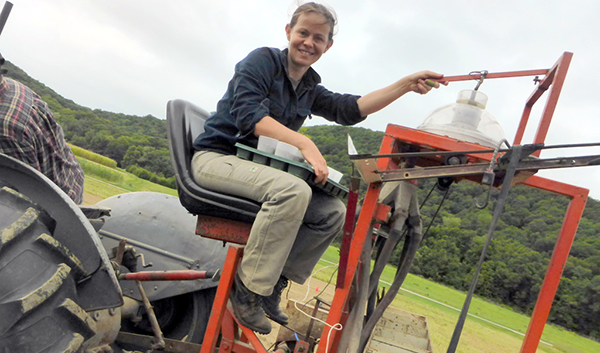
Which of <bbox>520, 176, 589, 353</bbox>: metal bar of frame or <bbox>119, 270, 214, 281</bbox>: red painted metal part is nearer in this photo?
<bbox>520, 176, 589, 353</bbox>: metal bar of frame

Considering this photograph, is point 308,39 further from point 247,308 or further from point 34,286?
point 34,286

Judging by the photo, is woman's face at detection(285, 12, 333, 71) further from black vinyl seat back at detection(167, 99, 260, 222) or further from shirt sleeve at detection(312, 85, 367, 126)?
black vinyl seat back at detection(167, 99, 260, 222)

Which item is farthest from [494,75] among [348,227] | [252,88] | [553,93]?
[252,88]

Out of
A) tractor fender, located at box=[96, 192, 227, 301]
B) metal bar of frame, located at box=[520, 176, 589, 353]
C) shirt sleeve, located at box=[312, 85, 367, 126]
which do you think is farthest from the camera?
tractor fender, located at box=[96, 192, 227, 301]

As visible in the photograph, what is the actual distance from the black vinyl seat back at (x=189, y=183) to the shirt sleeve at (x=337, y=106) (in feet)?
2.36

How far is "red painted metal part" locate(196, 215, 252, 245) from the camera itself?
1985mm

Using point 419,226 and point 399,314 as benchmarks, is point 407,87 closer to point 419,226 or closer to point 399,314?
point 419,226

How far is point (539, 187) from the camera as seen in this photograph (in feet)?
6.12

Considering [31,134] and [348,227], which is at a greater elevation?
[348,227]

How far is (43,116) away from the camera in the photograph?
2385 mm

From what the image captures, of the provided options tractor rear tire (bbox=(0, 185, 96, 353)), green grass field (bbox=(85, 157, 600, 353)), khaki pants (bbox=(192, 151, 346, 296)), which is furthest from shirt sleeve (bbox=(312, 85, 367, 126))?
green grass field (bbox=(85, 157, 600, 353))

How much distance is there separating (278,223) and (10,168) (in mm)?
1096

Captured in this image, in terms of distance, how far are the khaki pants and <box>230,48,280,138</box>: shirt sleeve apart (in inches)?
7.6

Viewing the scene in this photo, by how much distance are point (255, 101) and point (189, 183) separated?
0.47m
